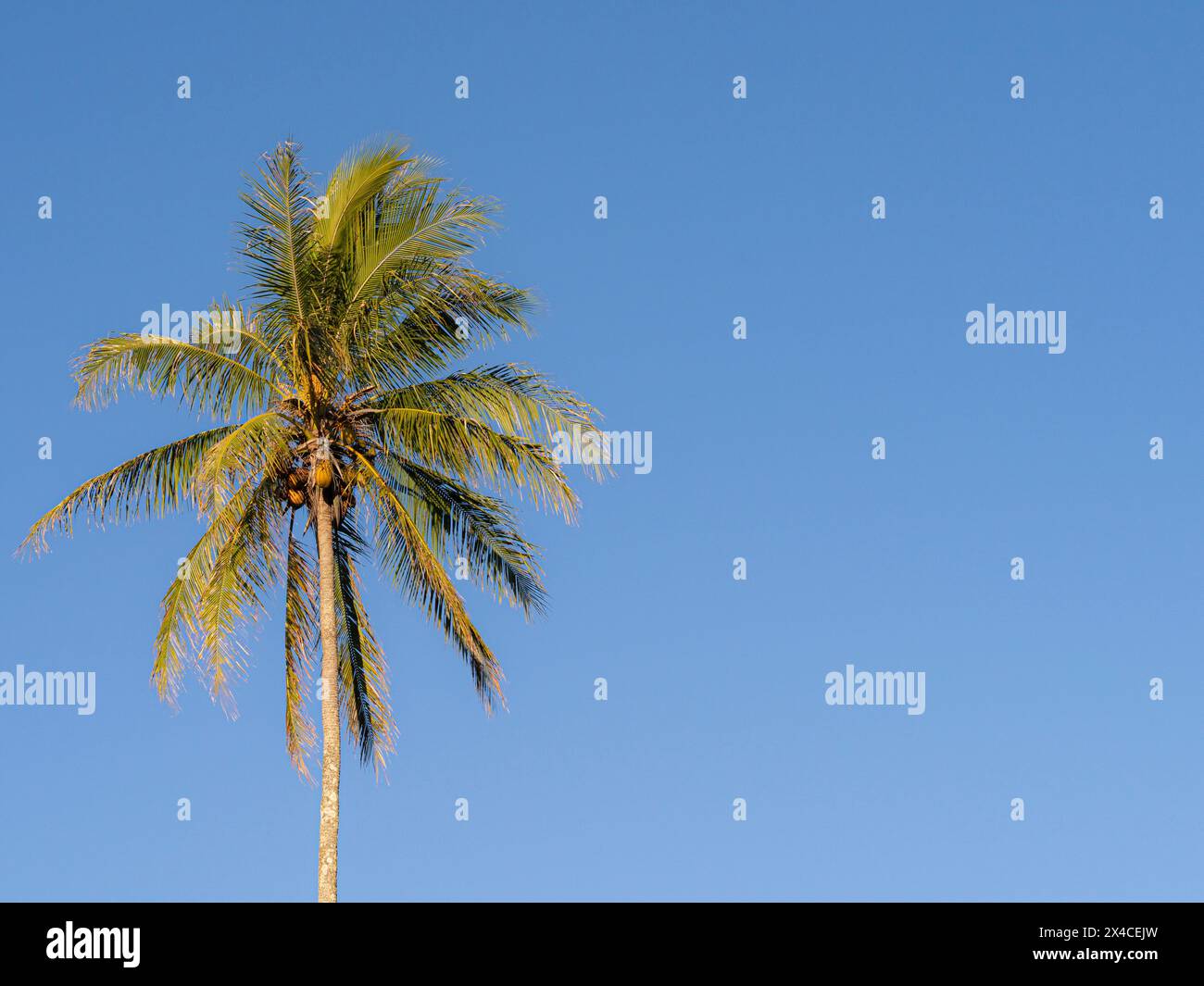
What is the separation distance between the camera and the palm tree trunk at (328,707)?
25.0m

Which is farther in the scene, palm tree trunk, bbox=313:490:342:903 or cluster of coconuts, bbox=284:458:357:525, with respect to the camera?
cluster of coconuts, bbox=284:458:357:525

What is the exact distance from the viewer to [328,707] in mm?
25625

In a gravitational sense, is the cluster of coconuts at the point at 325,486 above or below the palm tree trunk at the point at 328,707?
above

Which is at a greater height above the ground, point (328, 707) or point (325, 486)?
point (325, 486)

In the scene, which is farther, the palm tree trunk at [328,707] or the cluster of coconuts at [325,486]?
the cluster of coconuts at [325,486]

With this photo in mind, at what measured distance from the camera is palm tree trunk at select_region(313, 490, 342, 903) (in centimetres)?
2495

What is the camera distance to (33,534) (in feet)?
87.1

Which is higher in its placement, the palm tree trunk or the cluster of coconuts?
the cluster of coconuts
